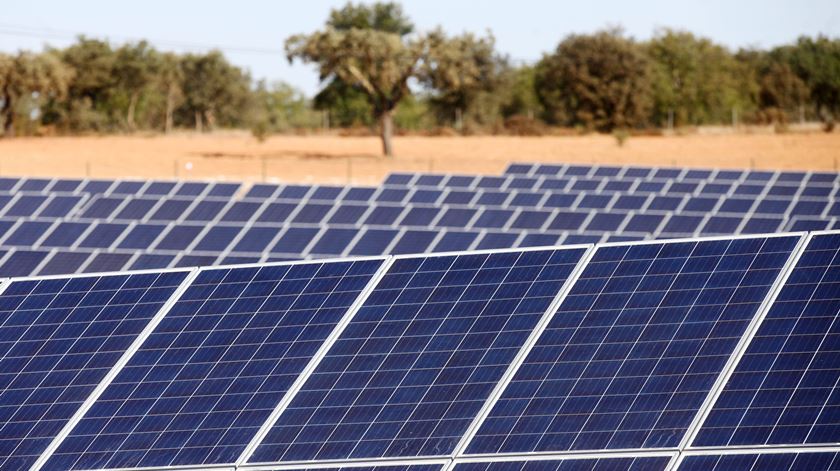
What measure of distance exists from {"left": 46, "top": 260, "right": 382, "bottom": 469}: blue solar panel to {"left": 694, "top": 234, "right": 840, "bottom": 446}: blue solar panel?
191 inches

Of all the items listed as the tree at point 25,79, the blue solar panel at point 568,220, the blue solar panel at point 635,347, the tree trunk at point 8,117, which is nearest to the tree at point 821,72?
the tree at point 25,79

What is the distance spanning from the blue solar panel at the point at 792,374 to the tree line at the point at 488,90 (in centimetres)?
8524

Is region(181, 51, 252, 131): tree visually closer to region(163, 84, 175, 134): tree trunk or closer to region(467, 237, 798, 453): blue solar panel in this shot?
region(163, 84, 175, 134): tree trunk

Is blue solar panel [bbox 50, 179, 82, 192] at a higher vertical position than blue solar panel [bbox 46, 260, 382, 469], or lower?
lower

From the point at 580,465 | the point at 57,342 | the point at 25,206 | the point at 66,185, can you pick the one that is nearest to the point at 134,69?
the point at 66,185

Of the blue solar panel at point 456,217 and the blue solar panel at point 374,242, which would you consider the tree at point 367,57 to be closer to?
the blue solar panel at point 456,217

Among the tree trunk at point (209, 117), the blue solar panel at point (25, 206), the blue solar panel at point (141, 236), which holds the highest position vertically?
the blue solar panel at point (141, 236)

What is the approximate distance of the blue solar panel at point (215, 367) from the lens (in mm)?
14164

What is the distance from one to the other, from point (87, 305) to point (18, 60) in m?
97.9

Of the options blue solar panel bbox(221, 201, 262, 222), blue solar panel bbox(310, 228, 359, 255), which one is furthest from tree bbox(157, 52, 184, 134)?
blue solar panel bbox(310, 228, 359, 255)

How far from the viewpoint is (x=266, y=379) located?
15000 mm

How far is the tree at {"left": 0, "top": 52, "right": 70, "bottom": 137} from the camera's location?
4262 inches

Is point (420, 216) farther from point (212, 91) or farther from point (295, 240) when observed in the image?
point (212, 91)

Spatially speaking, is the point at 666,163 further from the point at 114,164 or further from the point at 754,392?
the point at 754,392
